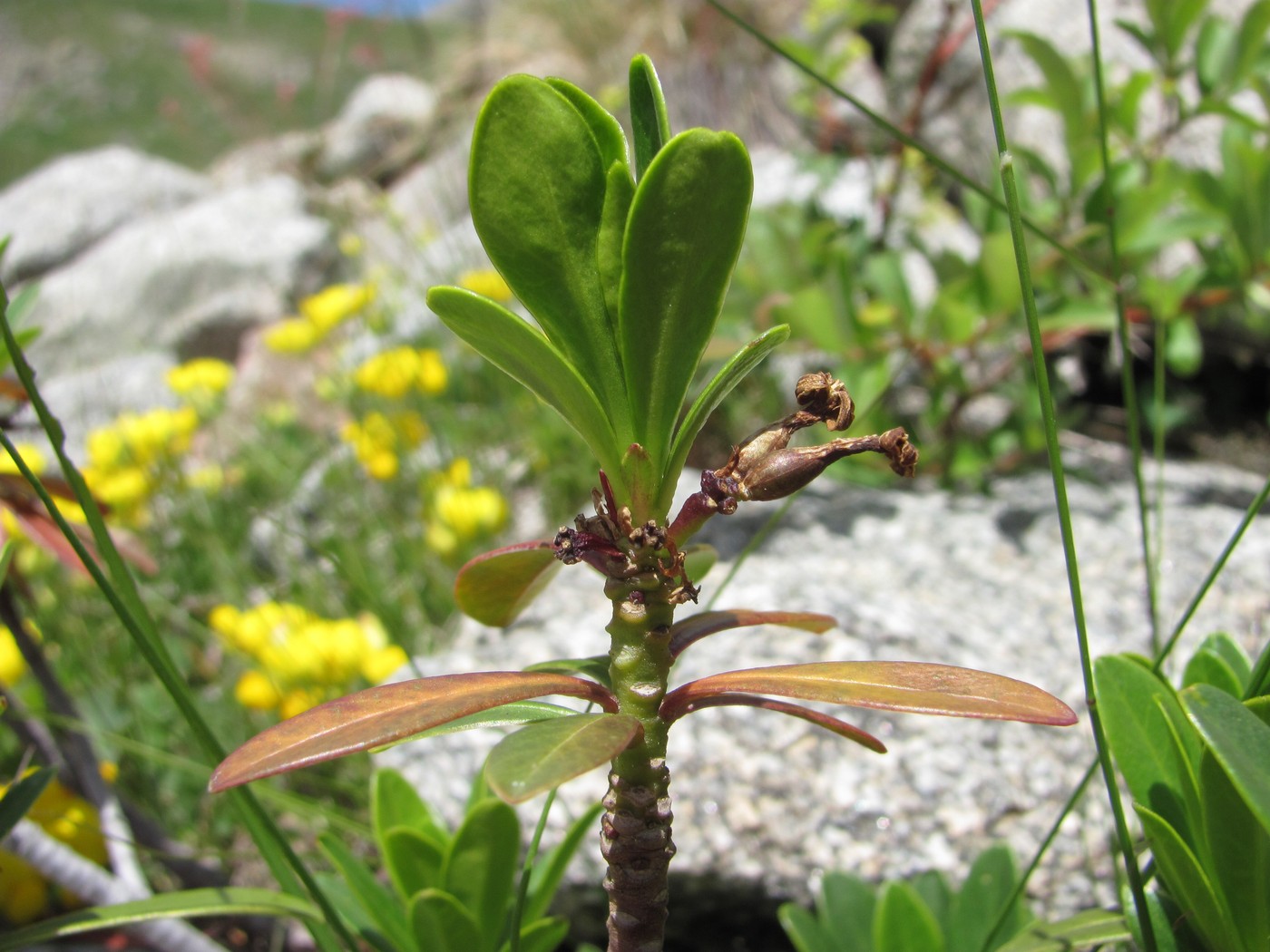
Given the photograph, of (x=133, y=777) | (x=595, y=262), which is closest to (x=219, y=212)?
(x=133, y=777)

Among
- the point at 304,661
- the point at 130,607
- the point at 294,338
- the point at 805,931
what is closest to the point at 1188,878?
the point at 805,931

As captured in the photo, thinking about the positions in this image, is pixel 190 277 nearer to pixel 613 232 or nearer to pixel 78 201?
pixel 78 201

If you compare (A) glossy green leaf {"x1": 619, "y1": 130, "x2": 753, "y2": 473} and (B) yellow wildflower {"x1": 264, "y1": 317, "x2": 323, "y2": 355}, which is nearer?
(A) glossy green leaf {"x1": 619, "y1": 130, "x2": 753, "y2": 473}

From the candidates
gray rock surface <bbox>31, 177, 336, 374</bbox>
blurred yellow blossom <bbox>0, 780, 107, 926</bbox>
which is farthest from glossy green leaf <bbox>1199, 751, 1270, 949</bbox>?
gray rock surface <bbox>31, 177, 336, 374</bbox>

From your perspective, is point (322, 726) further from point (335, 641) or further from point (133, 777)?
point (133, 777)

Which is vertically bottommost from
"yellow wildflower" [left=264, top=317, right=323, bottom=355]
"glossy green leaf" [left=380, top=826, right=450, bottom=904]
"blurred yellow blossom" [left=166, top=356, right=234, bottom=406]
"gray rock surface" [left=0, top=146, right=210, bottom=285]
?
"glossy green leaf" [left=380, top=826, right=450, bottom=904]

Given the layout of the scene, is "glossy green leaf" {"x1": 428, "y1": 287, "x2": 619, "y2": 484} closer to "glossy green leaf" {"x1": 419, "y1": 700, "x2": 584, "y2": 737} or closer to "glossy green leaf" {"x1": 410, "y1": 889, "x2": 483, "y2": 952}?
"glossy green leaf" {"x1": 419, "y1": 700, "x2": 584, "y2": 737}

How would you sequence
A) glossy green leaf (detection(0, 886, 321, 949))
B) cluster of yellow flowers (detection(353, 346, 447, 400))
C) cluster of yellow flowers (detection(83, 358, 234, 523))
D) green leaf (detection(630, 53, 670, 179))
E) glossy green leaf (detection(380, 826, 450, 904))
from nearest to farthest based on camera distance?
green leaf (detection(630, 53, 670, 179)), glossy green leaf (detection(0, 886, 321, 949)), glossy green leaf (detection(380, 826, 450, 904)), cluster of yellow flowers (detection(83, 358, 234, 523)), cluster of yellow flowers (detection(353, 346, 447, 400))
